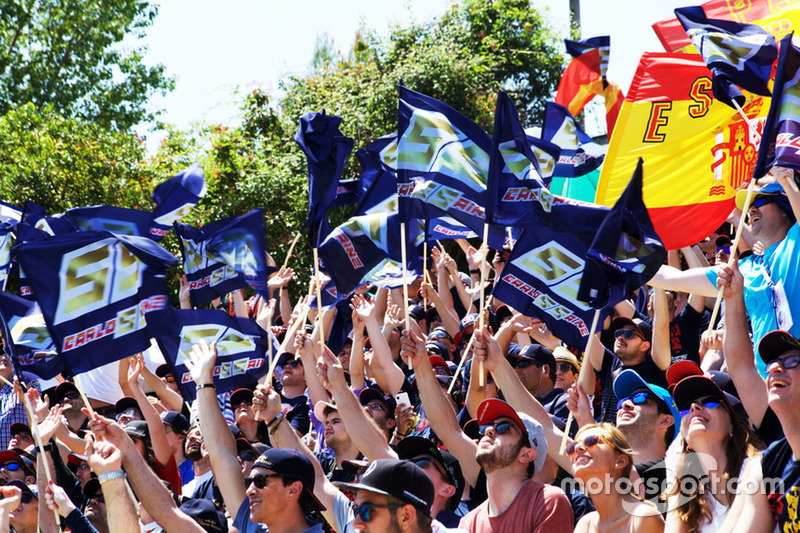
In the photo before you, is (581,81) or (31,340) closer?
(31,340)

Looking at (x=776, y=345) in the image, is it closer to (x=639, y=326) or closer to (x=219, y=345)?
(x=639, y=326)

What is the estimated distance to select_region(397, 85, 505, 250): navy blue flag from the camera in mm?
8039

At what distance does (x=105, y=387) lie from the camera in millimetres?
10117

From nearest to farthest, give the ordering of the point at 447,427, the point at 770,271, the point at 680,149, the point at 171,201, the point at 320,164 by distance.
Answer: the point at 447,427 < the point at 770,271 < the point at 680,149 < the point at 320,164 < the point at 171,201

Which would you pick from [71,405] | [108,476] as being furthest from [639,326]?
[71,405]

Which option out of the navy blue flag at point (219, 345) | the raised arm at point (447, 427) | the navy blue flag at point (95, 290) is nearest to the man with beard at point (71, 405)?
the navy blue flag at point (219, 345)

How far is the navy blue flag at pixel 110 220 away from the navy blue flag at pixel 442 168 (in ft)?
11.3

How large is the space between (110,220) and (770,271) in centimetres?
673

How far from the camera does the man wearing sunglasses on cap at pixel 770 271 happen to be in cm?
586

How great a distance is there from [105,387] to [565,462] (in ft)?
19.6

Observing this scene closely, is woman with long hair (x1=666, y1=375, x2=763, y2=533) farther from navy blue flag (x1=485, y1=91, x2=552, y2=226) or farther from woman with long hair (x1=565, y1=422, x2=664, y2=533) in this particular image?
navy blue flag (x1=485, y1=91, x2=552, y2=226)

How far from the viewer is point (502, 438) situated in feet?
17.1

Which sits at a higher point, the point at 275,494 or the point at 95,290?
the point at 95,290

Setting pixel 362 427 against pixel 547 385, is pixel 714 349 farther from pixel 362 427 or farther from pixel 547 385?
pixel 362 427
